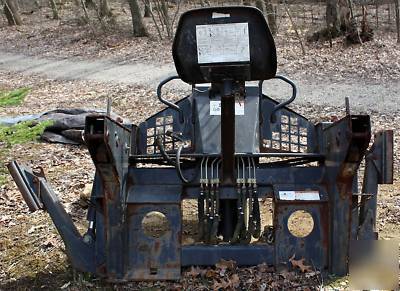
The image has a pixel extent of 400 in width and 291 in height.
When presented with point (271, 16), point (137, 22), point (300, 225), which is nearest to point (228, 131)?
point (300, 225)

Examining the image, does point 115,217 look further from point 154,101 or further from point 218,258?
point 154,101

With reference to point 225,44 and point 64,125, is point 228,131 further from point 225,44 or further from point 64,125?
point 64,125

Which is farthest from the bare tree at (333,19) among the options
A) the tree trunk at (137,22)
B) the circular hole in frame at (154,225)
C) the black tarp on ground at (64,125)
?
the circular hole in frame at (154,225)

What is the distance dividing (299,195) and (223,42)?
1.29 meters

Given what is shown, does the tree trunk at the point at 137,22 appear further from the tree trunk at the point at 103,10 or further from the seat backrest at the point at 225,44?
the seat backrest at the point at 225,44

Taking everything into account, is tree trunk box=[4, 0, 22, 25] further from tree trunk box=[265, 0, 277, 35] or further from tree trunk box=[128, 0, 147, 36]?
tree trunk box=[265, 0, 277, 35]

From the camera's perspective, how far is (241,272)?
3.82 m

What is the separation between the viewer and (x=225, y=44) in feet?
10.2

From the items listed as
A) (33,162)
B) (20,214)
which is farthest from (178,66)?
(33,162)

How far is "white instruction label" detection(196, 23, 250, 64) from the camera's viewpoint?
3096 millimetres

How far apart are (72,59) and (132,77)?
4.77m

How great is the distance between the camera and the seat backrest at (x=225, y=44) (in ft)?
10.1

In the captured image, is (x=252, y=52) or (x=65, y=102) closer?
(x=252, y=52)

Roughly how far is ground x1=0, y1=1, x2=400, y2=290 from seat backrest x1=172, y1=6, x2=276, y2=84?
4.54 feet
